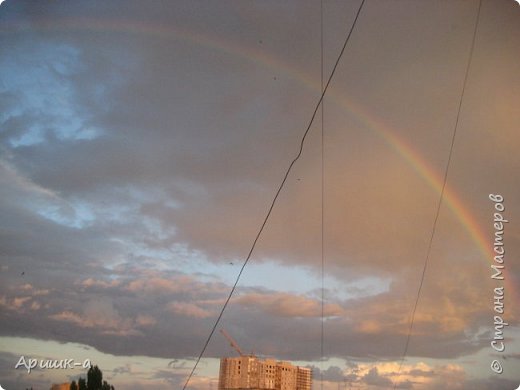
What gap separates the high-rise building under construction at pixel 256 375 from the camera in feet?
193

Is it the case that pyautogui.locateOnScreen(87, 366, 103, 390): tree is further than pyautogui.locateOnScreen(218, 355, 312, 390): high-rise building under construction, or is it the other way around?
pyautogui.locateOnScreen(218, 355, 312, 390): high-rise building under construction

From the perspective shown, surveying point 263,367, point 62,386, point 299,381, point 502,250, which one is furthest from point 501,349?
point 299,381

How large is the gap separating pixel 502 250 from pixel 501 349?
10.1 ft

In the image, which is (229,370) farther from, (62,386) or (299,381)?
(62,386)

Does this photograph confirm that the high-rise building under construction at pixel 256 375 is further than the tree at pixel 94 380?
Yes

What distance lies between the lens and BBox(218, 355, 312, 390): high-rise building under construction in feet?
193

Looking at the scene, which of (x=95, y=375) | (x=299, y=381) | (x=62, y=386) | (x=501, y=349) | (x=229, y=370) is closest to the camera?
(x=501, y=349)

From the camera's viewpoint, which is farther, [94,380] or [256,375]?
[256,375]

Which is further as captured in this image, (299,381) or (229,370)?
(299,381)

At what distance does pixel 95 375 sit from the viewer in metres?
35.2

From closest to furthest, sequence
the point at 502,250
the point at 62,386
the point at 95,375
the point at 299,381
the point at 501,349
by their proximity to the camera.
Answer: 1. the point at 501,349
2. the point at 502,250
3. the point at 62,386
4. the point at 95,375
5. the point at 299,381

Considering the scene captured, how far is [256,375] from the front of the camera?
6000 cm

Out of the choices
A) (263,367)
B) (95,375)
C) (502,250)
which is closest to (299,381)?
(263,367)

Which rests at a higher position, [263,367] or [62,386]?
[263,367]
